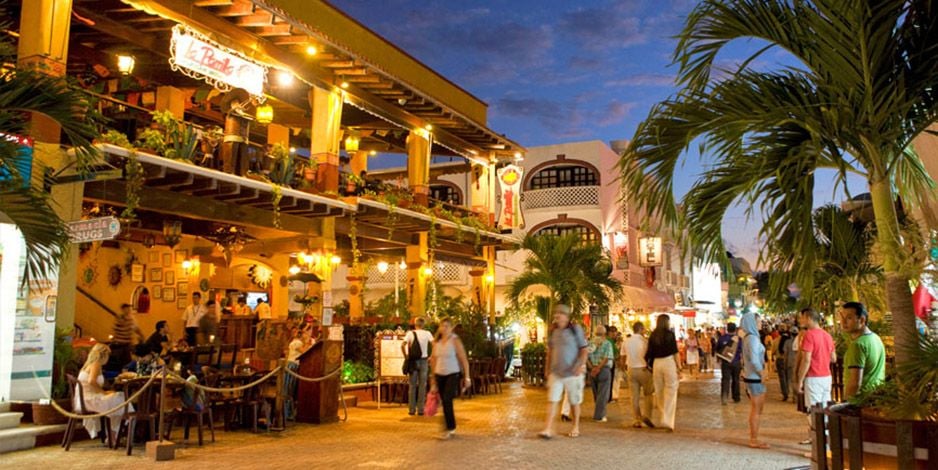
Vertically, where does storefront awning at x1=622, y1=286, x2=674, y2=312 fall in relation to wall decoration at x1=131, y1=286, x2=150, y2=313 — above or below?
above

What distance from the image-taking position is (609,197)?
33562mm

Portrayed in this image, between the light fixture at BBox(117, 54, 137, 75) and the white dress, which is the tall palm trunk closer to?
the white dress

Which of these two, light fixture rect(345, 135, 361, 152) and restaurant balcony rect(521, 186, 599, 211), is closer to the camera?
light fixture rect(345, 135, 361, 152)

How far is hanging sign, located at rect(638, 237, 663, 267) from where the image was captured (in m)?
31.1

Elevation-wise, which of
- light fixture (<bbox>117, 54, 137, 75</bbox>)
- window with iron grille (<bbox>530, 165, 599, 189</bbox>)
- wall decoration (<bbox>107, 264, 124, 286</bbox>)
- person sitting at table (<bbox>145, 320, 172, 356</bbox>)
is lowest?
person sitting at table (<bbox>145, 320, 172, 356</bbox>)

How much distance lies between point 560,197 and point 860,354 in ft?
87.3

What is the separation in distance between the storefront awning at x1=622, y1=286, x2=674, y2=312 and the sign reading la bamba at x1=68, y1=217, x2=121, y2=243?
65.4 ft

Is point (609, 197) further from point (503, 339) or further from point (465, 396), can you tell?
point (465, 396)

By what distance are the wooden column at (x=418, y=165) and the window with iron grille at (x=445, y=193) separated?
15342 millimetres

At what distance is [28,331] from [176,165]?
341 cm

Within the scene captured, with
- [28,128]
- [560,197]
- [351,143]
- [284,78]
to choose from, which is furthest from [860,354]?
[560,197]

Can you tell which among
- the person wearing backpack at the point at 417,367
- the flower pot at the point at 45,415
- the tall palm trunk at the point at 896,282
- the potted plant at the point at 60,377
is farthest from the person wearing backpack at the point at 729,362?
the flower pot at the point at 45,415

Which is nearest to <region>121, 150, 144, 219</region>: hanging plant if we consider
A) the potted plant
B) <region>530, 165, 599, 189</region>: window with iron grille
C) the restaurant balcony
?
the potted plant

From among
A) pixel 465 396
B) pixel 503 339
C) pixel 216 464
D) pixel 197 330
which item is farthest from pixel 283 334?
pixel 503 339
